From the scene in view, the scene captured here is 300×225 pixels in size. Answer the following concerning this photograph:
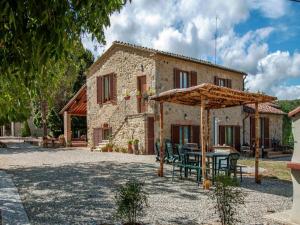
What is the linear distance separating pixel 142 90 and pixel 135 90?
1.59 ft

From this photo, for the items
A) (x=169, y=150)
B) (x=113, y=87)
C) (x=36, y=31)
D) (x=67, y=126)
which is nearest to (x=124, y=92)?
(x=113, y=87)

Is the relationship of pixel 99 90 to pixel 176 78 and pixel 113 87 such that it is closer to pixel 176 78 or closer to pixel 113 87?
pixel 113 87

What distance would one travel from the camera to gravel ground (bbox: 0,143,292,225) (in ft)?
20.9

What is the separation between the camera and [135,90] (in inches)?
829

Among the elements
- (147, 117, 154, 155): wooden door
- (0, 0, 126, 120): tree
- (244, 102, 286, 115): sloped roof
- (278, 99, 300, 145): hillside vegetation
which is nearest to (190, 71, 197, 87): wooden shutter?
(147, 117, 154, 155): wooden door

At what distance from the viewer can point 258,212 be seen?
6781 millimetres

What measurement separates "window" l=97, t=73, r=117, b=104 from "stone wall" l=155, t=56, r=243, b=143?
4.04 m

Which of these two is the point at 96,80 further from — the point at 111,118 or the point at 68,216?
the point at 68,216

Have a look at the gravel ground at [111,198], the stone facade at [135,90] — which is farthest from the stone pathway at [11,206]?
the stone facade at [135,90]

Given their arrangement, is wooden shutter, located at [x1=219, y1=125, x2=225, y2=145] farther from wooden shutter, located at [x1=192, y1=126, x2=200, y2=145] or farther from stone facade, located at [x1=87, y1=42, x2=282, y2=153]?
wooden shutter, located at [x1=192, y1=126, x2=200, y2=145]

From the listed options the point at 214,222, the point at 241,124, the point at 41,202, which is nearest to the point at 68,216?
the point at 41,202

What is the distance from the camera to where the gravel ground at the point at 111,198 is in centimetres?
636

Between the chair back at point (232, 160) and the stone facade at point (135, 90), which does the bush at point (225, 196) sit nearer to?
the chair back at point (232, 160)

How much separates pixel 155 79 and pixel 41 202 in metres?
12.9
